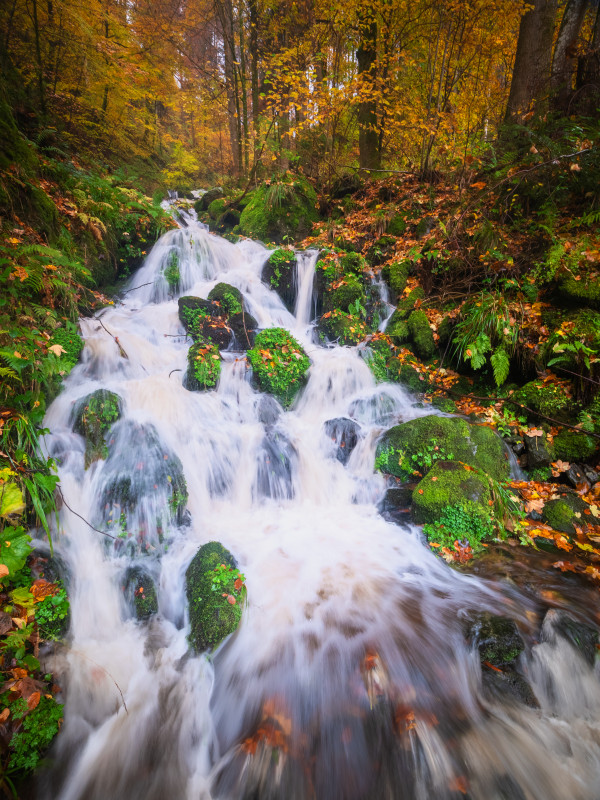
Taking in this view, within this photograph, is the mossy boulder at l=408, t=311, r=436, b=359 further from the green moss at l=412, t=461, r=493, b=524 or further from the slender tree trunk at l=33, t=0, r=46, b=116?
the slender tree trunk at l=33, t=0, r=46, b=116

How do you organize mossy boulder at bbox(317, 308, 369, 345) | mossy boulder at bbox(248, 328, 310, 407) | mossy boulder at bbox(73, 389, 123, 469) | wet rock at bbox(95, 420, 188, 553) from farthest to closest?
mossy boulder at bbox(317, 308, 369, 345) < mossy boulder at bbox(248, 328, 310, 407) < mossy boulder at bbox(73, 389, 123, 469) < wet rock at bbox(95, 420, 188, 553)

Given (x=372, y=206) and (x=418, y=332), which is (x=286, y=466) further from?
(x=372, y=206)

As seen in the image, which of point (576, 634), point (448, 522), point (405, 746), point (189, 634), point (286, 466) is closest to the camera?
point (405, 746)

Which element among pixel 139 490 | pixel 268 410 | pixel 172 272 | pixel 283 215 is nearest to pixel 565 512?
pixel 268 410

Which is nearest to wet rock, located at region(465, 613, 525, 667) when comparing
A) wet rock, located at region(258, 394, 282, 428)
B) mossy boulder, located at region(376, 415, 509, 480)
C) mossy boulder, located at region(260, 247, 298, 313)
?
mossy boulder, located at region(376, 415, 509, 480)

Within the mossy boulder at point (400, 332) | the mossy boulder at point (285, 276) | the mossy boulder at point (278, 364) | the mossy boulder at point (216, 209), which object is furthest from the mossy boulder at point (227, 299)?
the mossy boulder at point (216, 209)

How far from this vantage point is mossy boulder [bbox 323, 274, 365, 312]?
312 inches

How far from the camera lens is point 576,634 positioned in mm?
3141

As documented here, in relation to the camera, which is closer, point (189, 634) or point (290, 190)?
point (189, 634)

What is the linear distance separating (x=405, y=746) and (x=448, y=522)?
7.57 ft

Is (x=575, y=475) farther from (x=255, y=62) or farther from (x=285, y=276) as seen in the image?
(x=255, y=62)

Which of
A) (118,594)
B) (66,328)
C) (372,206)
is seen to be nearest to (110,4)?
(372,206)

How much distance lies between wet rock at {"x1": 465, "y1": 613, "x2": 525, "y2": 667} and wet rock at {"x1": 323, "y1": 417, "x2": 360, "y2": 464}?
2.82 m

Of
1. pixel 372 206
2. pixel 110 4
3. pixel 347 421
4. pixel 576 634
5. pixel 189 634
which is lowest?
pixel 189 634
